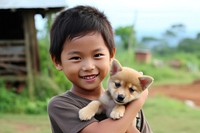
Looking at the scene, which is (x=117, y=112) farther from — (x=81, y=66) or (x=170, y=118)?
(x=170, y=118)

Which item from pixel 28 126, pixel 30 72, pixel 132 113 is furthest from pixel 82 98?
pixel 30 72

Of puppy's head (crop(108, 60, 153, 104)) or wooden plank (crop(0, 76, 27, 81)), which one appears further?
wooden plank (crop(0, 76, 27, 81))

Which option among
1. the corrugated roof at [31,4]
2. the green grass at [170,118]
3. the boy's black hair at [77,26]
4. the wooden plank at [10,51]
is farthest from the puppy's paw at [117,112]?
the wooden plank at [10,51]

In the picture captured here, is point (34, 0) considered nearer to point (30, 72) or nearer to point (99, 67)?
point (30, 72)

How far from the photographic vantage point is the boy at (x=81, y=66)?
2.19 metres

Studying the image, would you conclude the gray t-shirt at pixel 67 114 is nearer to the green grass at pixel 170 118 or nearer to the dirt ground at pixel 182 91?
the green grass at pixel 170 118

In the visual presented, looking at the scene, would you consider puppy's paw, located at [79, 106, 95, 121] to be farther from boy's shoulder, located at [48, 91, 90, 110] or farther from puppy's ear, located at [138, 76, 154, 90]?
puppy's ear, located at [138, 76, 154, 90]

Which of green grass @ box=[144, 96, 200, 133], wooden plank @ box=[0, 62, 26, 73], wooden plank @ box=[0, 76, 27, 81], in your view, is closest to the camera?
green grass @ box=[144, 96, 200, 133]

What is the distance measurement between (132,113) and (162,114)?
27.4 ft

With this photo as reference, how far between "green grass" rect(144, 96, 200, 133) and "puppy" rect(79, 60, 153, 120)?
20.7 ft

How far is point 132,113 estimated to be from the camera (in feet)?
7.33

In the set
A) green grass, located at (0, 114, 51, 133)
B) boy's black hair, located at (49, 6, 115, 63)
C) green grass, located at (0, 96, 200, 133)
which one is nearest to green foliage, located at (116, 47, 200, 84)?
green grass, located at (0, 96, 200, 133)

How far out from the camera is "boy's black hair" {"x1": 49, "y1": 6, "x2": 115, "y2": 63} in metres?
2.27

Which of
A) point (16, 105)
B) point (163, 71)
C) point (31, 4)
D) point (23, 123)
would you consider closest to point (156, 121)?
point (23, 123)
